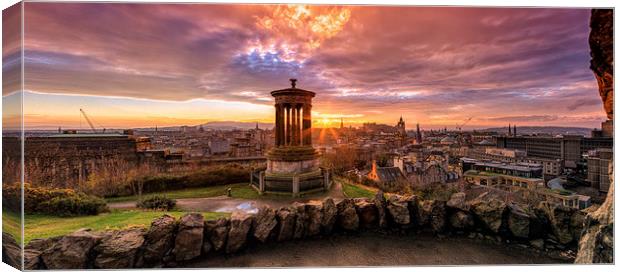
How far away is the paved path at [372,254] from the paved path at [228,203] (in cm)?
145

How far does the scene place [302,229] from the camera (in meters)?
3.03

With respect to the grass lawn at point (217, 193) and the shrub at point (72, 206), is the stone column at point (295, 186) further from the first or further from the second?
the shrub at point (72, 206)

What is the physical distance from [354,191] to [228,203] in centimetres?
280

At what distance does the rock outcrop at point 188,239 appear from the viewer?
2.64m

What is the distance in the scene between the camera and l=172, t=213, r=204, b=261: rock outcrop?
8.66 feet

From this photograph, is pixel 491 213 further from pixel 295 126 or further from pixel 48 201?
pixel 48 201

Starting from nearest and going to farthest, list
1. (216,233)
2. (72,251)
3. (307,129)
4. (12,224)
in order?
(72,251) → (216,233) → (12,224) → (307,129)


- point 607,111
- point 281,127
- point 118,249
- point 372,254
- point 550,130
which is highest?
point 607,111

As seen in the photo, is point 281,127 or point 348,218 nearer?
point 348,218

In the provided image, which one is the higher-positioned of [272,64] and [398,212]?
[272,64]

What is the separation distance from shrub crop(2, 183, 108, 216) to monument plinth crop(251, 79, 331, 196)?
3.17 metres

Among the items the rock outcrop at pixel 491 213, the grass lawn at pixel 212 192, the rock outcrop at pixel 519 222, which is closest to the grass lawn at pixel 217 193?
the grass lawn at pixel 212 192

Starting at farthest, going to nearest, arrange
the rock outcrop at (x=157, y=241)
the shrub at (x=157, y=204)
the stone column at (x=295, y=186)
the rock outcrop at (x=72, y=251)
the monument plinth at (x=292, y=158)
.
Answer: the monument plinth at (x=292, y=158) → the stone column at (x=295, y=186) → the shrub at (x=157, y=204) → the rock outcrop at (x=157, y=241) → the rock outcrop at (x=72, y=251)

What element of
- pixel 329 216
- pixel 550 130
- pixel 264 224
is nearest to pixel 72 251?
pixel 264 224
